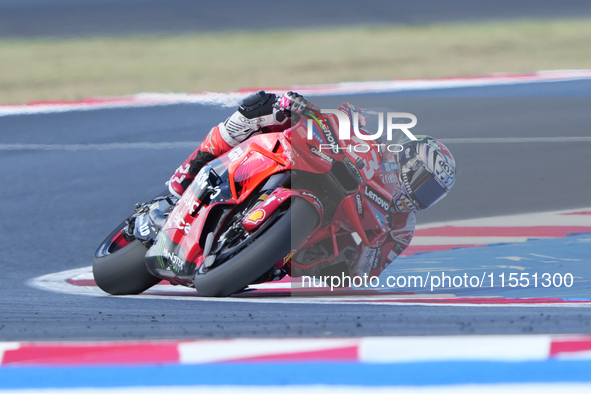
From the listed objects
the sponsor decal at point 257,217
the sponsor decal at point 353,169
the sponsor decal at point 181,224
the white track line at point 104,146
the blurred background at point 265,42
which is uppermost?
the blurred background at point 265,42

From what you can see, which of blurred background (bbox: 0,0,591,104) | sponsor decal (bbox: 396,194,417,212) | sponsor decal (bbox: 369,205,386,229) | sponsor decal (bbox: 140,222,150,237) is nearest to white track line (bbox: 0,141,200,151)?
blurred background (bbox: 0,0,591,104)

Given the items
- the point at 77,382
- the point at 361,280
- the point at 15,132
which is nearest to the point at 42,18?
the point at 15,132

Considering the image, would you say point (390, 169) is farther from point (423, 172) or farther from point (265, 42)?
point (265, 42)

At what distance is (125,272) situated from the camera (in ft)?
11.2

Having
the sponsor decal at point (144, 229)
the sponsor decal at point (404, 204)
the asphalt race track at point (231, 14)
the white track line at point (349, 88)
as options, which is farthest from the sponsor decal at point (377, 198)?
the asphalt race track at point (231, 14)

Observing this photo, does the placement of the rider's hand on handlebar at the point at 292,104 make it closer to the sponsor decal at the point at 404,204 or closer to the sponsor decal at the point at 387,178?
the sponsor decal at the point at 387,178

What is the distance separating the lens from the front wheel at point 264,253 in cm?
273

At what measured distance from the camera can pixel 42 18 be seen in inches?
393

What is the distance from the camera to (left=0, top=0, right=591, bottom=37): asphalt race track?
992 centimetres

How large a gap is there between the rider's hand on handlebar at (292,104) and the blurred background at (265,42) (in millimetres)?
4984

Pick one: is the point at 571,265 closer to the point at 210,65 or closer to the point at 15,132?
the point at 15,132

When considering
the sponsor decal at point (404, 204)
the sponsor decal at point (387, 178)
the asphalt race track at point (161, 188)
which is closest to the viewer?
the asphalt race track at point (161, 188)

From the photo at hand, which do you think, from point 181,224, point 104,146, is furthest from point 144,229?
point 104,146

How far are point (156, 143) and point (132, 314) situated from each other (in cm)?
384
